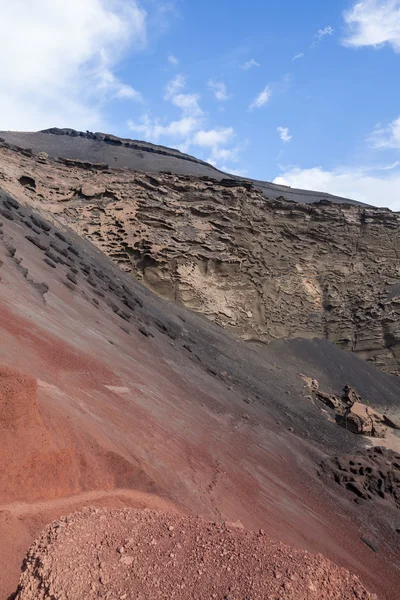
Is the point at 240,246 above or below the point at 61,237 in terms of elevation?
above

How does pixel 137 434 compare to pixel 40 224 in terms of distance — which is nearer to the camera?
pixel 137 434

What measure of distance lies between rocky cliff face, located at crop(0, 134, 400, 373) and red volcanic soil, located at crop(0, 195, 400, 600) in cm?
865

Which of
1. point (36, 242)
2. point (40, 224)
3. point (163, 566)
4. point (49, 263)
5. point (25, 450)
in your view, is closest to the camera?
point (163, 566)

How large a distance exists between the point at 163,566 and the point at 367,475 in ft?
31.8

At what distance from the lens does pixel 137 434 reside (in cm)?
670

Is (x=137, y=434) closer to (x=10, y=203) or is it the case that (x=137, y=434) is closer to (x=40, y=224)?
(x=40, y=224)

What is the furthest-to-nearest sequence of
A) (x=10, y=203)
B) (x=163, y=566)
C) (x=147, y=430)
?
1. (x=10, y=203)
2. (x=147, y=430)
3. (x=163, y=566)

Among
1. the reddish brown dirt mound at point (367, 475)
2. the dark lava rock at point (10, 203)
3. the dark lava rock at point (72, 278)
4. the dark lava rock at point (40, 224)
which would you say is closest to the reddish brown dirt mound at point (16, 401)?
the reddish brown dirt mound at point (367, 475)

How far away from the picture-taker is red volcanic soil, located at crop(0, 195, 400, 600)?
4.07m

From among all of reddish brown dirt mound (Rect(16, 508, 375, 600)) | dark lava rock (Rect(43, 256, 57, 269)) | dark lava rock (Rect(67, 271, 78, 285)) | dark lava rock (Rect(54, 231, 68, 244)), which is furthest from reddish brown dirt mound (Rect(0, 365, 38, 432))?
dark lava rock (Rect(54, 231, 68, 244))

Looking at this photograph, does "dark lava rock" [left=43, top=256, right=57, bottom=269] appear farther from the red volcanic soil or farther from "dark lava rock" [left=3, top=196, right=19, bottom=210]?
"dark lava rock" [left=3, top=196, right=19, bottom=210]

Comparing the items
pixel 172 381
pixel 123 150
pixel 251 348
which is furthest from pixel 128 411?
pixel 123 150

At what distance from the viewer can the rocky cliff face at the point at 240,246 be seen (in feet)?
81.9

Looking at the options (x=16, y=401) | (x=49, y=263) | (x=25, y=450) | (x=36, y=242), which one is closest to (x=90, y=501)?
(x=25, y=450)
